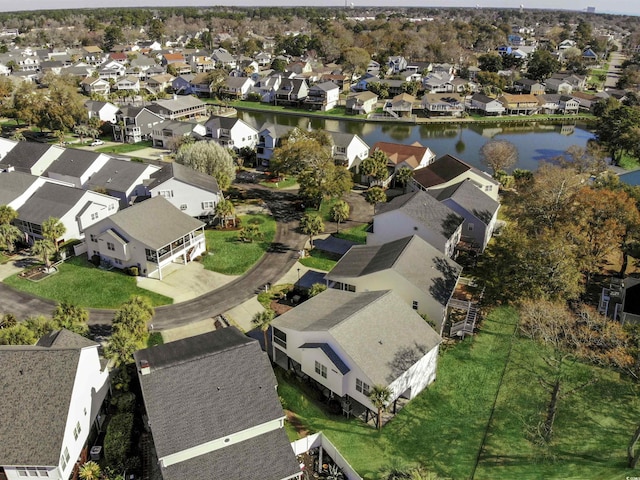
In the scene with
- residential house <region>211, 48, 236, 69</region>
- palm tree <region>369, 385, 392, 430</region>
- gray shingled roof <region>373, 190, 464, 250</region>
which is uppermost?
residential house <region>211, 48, 236, 69</region>

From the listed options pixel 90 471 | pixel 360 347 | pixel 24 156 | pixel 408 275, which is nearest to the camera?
pixel 90 471

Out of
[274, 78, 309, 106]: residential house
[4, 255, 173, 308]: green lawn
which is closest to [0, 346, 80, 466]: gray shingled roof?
[4, 255, 173, 308]: green lawn

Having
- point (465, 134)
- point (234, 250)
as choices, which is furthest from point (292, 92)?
point (234, 250)

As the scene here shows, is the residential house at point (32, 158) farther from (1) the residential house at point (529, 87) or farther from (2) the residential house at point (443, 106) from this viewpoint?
(1) the residential house at point (529, 87)

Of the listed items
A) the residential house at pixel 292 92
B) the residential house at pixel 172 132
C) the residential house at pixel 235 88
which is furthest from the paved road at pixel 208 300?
the residential house at pixel 235 88

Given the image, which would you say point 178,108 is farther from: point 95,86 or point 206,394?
point 206,394

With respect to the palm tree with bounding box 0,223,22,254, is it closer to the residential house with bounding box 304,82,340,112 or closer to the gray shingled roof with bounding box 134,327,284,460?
the gray shingled roof with bounding box 134,327,284,460
